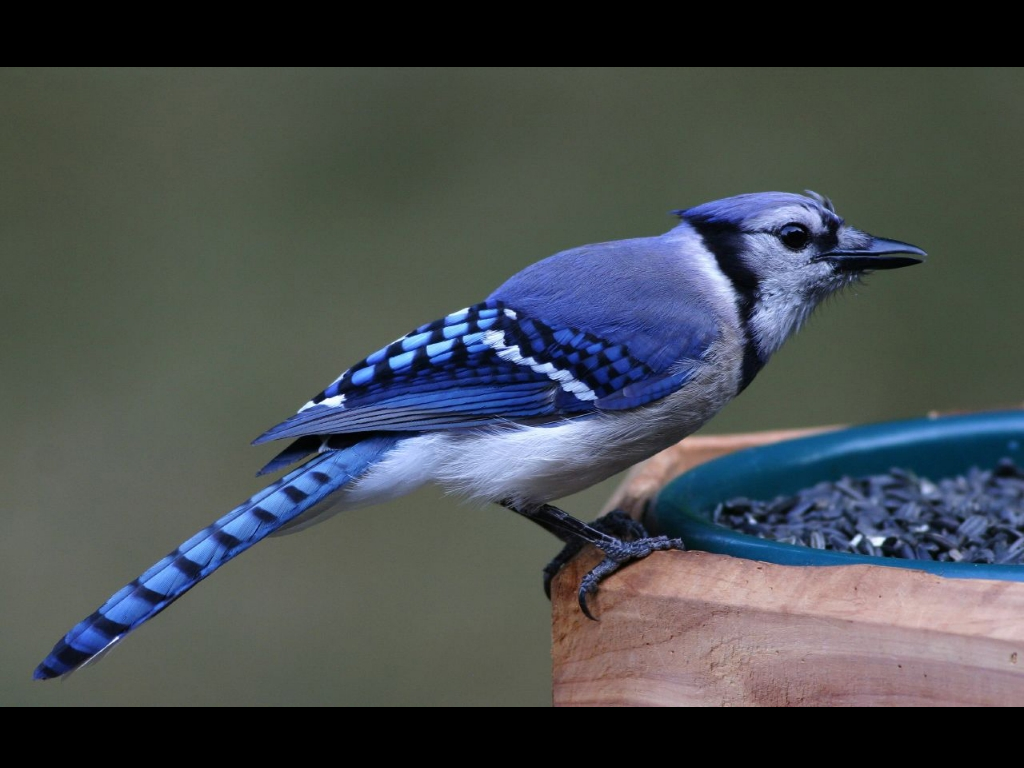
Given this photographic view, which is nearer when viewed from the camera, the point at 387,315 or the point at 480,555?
the point at 480,555

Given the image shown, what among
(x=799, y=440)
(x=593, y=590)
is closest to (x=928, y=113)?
(x=799, y=440)

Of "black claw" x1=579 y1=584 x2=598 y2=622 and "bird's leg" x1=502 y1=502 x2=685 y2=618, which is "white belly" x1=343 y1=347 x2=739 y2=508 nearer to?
"bird's leg" x1=502 y1=502 x2=685 y2=618

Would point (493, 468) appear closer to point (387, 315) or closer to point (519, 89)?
point (387, 315)

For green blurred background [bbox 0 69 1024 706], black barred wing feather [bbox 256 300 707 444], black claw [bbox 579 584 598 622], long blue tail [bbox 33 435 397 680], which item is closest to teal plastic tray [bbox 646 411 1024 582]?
black barred wing feather [bbox 256 300 707 444]

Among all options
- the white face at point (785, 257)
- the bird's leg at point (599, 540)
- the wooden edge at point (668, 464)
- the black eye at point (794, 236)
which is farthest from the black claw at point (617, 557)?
the black eye at point (794, 236)

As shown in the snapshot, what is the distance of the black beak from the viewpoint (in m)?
2.90

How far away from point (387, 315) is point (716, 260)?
10.4 feet

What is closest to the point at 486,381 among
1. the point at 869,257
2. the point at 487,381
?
the point at 487,381

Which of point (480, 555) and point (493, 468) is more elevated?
point (493, 468)

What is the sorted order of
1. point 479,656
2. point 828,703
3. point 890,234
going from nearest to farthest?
point 828,703, point 479,656, point 890,234

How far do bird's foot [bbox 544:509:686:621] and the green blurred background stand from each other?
2.28 meters

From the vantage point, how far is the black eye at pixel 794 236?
2879mm

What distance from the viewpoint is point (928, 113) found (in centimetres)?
629

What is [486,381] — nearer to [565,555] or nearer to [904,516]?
[565,555]
